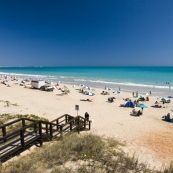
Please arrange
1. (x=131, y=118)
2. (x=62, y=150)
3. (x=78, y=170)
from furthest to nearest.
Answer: (x=131, y=118) → (x=62, y=150) → (x=78, y=170)

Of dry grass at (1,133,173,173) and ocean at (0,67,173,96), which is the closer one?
dry grass at (1,133,173,173)

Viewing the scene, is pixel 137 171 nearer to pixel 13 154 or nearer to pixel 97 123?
pixel 13 154

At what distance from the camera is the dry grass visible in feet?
15.0

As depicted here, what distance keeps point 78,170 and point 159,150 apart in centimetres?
530

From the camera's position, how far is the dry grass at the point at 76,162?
4.57 m

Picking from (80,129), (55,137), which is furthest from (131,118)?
(55,137)

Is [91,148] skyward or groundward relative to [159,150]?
skyward

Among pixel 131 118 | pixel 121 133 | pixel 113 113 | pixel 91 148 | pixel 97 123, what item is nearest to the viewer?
pixel 91 148

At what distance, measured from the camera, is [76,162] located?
511 centimetres

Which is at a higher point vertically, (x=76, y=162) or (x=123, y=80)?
(x=123, y=80)

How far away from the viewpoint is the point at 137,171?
488cm

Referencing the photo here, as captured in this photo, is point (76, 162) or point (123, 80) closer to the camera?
point (76, 162)

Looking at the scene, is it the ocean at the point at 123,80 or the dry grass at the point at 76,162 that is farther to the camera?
the ocean at the point at 123,80

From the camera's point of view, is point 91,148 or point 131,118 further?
point 131,118
